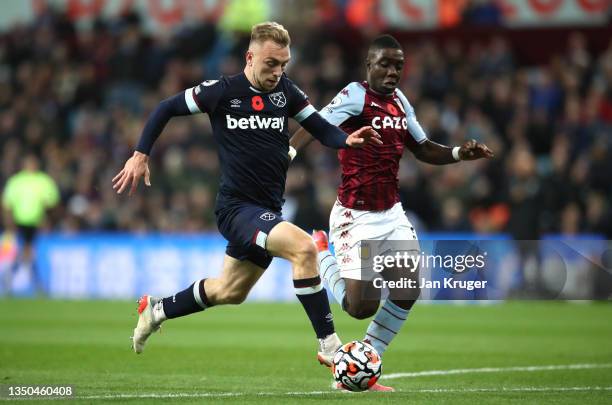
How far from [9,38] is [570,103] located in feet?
39.4

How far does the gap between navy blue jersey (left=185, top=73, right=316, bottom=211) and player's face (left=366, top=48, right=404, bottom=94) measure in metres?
0.91

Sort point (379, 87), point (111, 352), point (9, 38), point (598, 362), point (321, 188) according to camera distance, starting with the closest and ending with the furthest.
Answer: point (379, 87), point (598, 362), point (111, 352), point (321, 188), point (9, 38)

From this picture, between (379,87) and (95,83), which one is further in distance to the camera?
(95,83)

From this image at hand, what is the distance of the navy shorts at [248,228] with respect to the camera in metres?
7.62

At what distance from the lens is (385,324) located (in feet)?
27.4

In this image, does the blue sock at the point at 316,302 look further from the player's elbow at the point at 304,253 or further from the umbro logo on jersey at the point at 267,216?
the umbro logo on jersey at the point at 267,216

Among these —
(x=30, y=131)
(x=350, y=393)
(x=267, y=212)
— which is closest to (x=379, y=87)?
(x=267, y=212)

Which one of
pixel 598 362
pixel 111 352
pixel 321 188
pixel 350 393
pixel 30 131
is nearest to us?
pixel 350 393

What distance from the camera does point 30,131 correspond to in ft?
73.2

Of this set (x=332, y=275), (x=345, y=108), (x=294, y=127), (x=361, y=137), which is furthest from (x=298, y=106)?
(x=294, y=127)

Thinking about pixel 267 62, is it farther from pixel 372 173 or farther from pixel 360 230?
pixel 360 230

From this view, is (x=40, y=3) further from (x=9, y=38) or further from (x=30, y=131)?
(x=30, y=131)

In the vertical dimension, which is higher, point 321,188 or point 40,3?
point 40,3

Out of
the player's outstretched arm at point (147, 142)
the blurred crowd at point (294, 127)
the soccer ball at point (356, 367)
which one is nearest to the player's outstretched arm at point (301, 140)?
the player's outstretched arm at point (147, 142)
